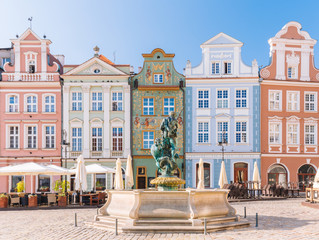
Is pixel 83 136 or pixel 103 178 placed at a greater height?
pixel 83 136

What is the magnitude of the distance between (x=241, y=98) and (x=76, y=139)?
42.5 ft

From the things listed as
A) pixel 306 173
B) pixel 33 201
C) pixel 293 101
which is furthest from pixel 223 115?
pixel 33 201

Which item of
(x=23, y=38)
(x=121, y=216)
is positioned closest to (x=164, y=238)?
(x=121, y=216)

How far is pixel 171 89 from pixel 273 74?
7.98m

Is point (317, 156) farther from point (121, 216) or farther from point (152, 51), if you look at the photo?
point (121, 216)

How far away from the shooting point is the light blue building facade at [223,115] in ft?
113

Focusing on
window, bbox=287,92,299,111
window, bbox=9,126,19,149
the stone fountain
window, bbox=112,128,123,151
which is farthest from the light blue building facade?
the stone fountain

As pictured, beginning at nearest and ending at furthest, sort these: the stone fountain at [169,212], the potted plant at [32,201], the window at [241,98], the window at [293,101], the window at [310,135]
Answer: the stone fountain at [169,212] < the potted plant at [32,201] < the window at [241,98] < the window at [293,101] < the window at [310,135]

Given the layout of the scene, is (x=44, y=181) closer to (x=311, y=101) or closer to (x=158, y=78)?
(x=158, y=78)

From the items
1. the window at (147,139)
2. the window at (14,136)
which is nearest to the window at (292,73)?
the window at (147,139)

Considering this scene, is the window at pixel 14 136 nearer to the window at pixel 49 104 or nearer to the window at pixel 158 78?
the window at pixel 49 104

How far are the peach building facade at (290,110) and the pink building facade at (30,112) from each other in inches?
631

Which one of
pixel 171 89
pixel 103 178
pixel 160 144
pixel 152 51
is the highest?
pixel 152 51

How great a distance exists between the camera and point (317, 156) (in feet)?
116
